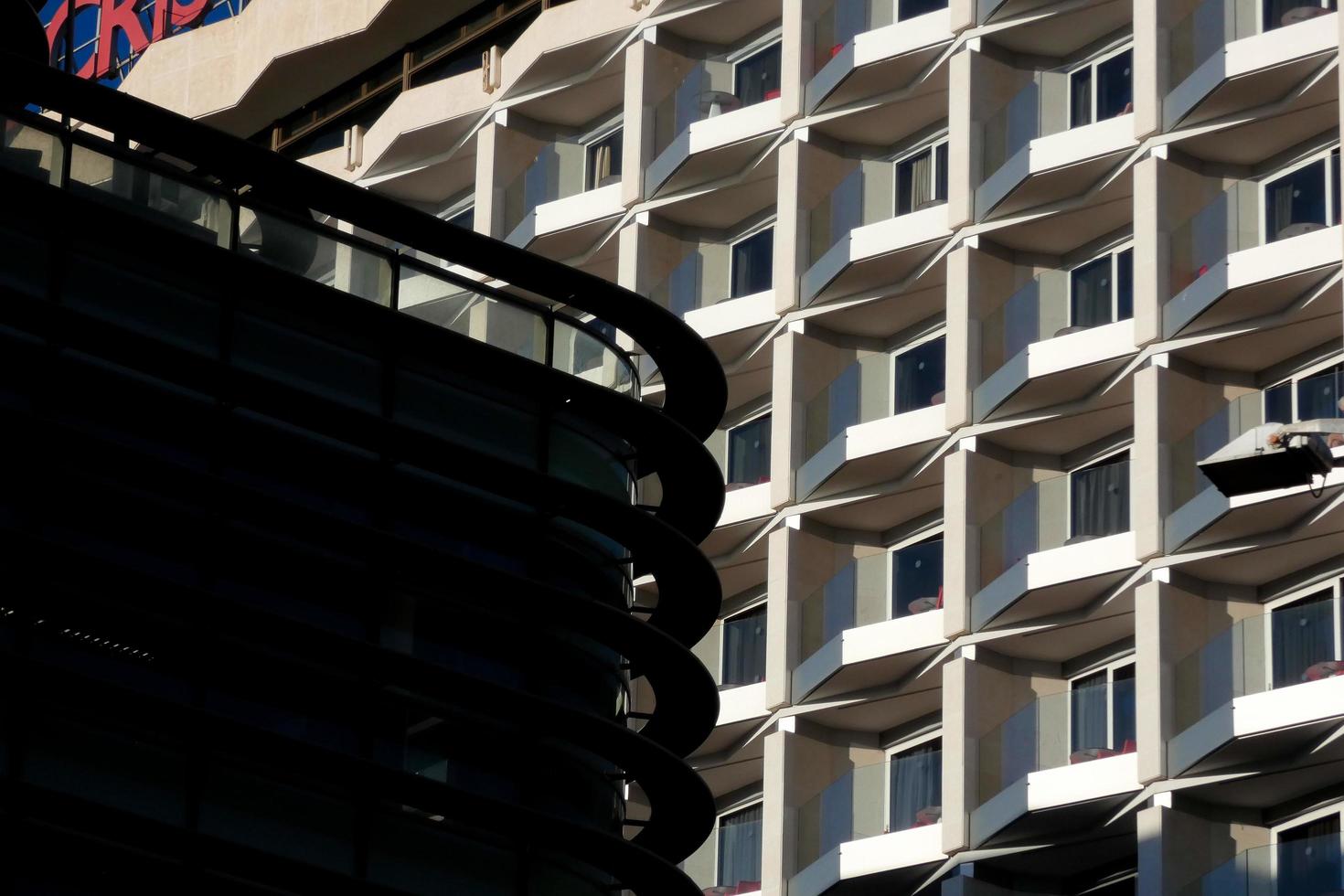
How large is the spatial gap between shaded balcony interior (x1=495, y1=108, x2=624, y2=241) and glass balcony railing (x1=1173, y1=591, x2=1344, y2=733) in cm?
2081

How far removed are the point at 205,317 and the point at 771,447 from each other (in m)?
28.3

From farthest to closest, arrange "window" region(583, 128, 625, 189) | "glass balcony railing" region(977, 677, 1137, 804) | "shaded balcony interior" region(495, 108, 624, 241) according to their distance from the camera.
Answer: "window" region(583, 128, 625, 189)
"shaded balcony interior" region(495, 108, 624, 241)
"glass balcony railing" region(977, 677, 1137, 804)

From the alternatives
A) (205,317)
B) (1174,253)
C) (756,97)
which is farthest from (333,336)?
(756,97)

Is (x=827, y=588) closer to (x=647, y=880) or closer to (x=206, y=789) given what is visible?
(x=647, y=880)

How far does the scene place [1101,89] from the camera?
5712cm

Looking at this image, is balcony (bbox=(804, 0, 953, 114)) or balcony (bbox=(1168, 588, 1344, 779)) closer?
balcony (bbox=(1168, 588, 1344, 779))

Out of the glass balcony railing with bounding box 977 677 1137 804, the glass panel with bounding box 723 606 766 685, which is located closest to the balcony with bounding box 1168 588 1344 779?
the glass balcony railing with bounding box 977 677 1137 804

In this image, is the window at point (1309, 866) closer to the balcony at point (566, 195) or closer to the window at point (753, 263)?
the window at point (753, 263)

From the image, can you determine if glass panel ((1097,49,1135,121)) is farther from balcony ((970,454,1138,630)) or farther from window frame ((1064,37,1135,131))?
balcony ((970,454,1138,630))

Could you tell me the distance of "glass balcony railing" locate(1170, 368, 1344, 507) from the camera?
168 feet

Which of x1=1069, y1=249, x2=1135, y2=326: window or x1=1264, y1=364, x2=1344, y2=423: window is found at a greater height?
x1=1069, y1=249, x2=1135, y2=326: window

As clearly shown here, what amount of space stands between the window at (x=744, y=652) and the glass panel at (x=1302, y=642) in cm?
1169

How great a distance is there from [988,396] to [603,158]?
48.1ft

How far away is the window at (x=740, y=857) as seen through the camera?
55.7 m
